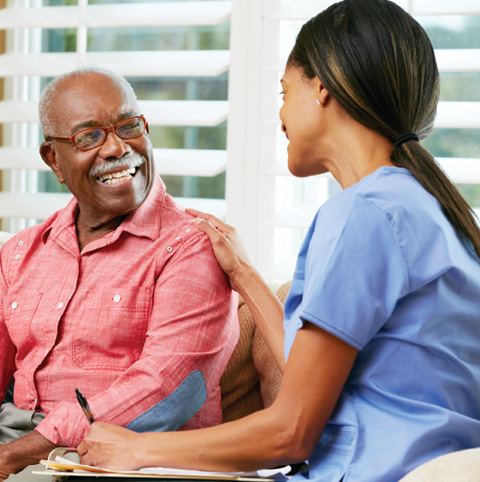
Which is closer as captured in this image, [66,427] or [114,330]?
[66,427]

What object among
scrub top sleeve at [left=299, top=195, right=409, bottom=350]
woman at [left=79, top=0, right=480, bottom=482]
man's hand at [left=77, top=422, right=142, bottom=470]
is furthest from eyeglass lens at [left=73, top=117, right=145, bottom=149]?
scrub top sleeve at [left=299, top=195, right=409, bottom=350]

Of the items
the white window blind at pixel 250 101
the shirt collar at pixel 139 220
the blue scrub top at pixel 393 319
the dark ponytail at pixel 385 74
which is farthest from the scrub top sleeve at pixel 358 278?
the white window blind at pixel 250 101

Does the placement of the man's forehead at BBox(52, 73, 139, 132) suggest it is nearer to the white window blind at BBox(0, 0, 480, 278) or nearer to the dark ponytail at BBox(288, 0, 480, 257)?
the dark ponytail at BBox(288, 0, 480, 257)

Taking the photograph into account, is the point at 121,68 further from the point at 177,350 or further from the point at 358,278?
the point at 358,278

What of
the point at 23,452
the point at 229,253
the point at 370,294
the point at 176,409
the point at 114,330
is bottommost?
the point at 23,452

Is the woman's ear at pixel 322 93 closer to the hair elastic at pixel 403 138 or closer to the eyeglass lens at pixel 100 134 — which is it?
the hair elastic at pixel 403 138

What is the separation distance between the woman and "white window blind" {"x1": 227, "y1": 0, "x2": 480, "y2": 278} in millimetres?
1151

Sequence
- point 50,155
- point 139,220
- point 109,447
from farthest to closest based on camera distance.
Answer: point 50,155, point 139,220, point 109,447

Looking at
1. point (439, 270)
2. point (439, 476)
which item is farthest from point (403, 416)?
point (439, 270)

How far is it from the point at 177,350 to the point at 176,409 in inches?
5.0

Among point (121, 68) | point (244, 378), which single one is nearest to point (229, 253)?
point (244, 378)

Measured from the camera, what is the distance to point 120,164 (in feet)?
5.73

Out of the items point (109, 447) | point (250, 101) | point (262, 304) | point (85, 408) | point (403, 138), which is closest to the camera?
point (403, 138)

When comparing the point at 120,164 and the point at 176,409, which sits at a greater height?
the point at 120,164
